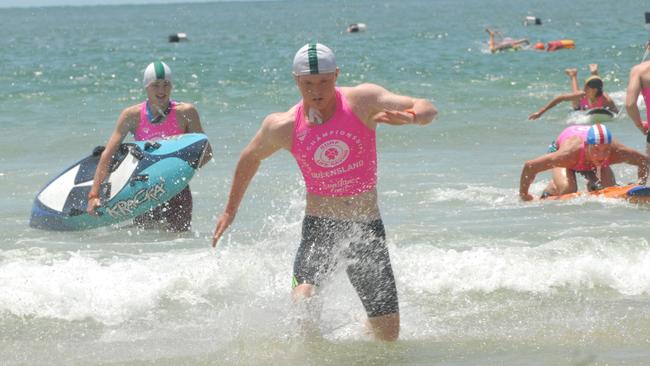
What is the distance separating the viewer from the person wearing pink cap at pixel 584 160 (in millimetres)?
10477

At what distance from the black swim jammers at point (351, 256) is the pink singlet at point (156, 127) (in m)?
3.46

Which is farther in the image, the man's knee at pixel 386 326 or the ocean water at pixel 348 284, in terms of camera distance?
the ocean water at pixel 348 284

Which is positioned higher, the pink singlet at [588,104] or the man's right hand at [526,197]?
the pink singlet at [588,104]

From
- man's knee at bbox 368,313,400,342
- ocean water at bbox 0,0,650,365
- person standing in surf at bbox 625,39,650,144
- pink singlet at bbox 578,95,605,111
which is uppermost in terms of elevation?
person standing in surf at bbox 625,39,650,144

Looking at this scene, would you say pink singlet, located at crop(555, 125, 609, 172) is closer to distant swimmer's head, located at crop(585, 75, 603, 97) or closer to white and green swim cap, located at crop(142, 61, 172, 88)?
white and green swim cap, located at crop(142, 61, 172, 88)

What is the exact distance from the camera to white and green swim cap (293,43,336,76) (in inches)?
212

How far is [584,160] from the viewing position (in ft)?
35.0

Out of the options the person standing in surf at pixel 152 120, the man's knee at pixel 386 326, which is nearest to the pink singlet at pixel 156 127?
the person standing in surf at pixel 152 120

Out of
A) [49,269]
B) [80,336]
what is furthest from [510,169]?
[80,336]

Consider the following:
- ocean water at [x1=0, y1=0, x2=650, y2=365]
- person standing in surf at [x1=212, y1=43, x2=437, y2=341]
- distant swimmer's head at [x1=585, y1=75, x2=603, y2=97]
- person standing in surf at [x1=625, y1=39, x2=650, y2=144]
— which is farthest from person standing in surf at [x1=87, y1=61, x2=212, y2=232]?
distant swimmer's head at [x1=585, y1=75, x2=603, y2=97]

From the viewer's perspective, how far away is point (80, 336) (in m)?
6.87

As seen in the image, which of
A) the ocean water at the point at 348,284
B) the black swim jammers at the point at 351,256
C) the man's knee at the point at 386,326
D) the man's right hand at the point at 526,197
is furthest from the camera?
the man's right hand at the point at 526,197

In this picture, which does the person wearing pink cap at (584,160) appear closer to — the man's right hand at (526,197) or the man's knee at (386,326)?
the man's right hand at (526,197)

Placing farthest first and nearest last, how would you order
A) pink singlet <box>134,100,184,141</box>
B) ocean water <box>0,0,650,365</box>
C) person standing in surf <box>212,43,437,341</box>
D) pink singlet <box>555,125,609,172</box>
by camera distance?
pink singlet <box>555,125,609,172</box> < pink singlet <box>134,100,184,141</box> < ocean water <box>0,0,650,365</box> < person standing in surf <box>212,43,437,341</box>
